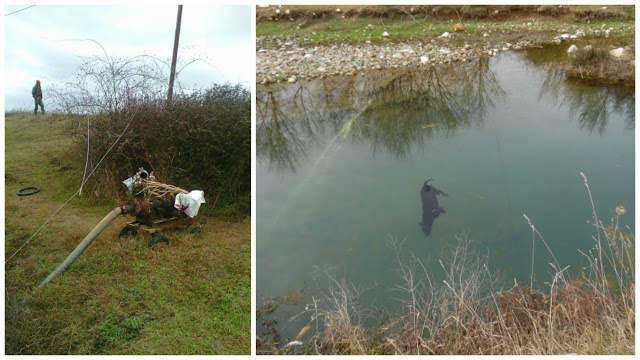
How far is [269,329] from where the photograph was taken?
3.53 metres

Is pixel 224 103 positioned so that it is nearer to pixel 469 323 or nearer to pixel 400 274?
pixel 400 274

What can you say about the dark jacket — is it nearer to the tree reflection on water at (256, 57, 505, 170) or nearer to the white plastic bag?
the tree reflection on water at (256, 57, 505, 170)

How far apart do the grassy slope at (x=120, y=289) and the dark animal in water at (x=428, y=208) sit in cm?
189

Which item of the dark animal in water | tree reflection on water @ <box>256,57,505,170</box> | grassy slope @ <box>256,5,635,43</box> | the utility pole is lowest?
the dark animal in water

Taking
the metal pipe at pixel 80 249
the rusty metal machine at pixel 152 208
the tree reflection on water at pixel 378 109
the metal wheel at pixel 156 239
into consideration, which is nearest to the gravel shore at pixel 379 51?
the tree reflection on water at pixel 378 109

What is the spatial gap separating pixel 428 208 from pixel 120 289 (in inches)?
121

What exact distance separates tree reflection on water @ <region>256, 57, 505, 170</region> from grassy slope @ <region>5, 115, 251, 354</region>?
1991 mm

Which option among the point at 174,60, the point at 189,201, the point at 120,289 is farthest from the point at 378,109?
the point at 120,289

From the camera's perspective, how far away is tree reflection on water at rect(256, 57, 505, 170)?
6.20 m

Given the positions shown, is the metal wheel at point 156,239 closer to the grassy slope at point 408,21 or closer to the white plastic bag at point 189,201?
the white plastic bag at point 189,201

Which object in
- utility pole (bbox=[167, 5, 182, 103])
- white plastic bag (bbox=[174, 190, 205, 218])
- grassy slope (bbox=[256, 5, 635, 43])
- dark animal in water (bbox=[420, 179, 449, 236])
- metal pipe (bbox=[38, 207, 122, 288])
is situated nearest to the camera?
metal pipe (bbox=[38, 207, 122, 288])

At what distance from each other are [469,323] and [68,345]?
2.71 metres

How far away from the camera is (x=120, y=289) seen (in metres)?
3.52

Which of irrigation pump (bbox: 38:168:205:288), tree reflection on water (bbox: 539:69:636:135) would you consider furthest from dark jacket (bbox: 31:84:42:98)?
tree reflection on water (bbox: 539:69:636:135)
